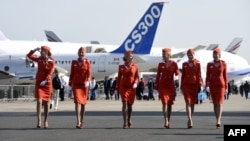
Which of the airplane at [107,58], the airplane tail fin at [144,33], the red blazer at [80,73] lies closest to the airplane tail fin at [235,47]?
the airplane tail fin at [144,33]

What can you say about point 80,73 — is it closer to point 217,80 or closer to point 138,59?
point 217,80

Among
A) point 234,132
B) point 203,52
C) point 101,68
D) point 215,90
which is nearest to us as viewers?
point 234,132

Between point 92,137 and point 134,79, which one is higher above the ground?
point 134,79

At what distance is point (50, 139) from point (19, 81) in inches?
1415

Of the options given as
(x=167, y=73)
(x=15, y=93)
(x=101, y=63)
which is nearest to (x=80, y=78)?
(x=167, y=73)

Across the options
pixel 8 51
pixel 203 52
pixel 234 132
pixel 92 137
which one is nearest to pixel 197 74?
pixel 92 137

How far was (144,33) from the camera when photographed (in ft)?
182

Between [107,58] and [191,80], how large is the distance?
36.5 meters

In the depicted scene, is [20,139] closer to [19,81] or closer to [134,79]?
[134,79]

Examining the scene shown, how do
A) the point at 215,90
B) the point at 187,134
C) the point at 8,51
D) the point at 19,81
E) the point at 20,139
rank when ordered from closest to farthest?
the point at 20,139 → the point at 187,134 → the point at 215,90 → the point at 19,81 → the point at 8,51

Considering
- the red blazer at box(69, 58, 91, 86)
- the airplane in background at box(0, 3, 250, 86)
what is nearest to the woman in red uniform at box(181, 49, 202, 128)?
the red blazer at box(69, 58, 91, 86)

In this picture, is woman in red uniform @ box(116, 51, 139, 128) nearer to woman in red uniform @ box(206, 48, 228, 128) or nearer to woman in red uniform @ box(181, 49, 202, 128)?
woman in red uniform @ box(181, 49, 202, 128)

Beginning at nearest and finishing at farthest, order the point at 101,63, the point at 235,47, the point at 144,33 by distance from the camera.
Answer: the point at 101,63
the point at 144,33
the point at 235,47

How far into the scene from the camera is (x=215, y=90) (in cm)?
1531
